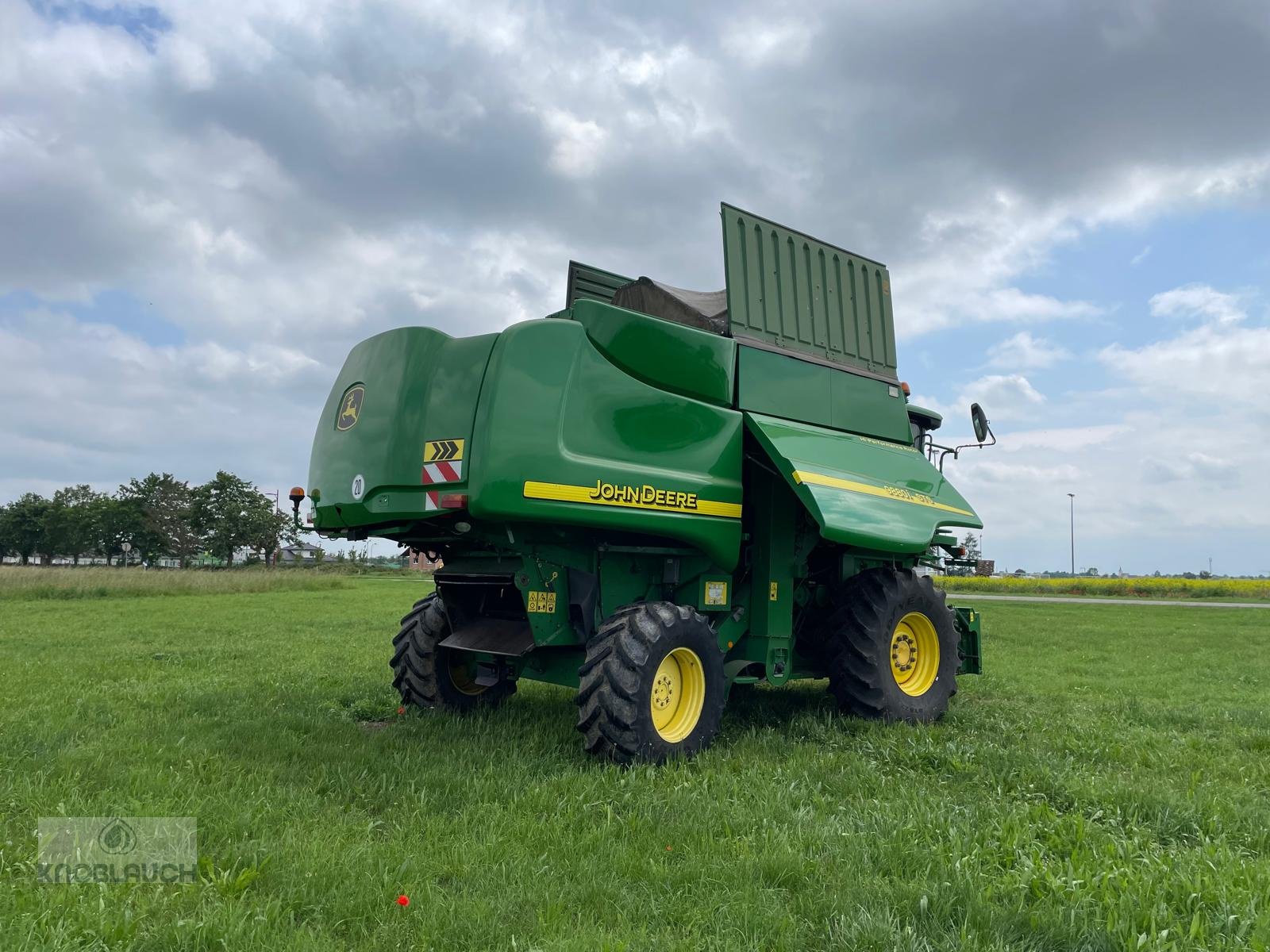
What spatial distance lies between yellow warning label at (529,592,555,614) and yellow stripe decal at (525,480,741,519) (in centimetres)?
80

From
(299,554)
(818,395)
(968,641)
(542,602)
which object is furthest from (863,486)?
(299,554)

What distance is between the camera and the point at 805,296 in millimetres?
7465

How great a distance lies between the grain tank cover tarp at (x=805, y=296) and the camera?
6.91m

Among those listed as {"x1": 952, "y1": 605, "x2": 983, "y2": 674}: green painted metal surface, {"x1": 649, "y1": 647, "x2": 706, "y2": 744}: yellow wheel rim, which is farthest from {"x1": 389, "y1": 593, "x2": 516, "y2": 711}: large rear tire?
{"x1": 952, "y1": 605, "x2": 983, "y2": 674}: green painted metal surface

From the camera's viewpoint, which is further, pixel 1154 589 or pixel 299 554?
pixel 299 554

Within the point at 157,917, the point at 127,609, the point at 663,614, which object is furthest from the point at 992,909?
the point at 127,609

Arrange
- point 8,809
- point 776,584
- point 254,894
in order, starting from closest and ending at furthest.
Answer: point 254,894 < point 8,809 < point 776,584

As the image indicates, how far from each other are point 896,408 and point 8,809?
727cm

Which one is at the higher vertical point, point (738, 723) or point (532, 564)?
point (532, 564)

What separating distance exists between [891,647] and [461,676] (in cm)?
373

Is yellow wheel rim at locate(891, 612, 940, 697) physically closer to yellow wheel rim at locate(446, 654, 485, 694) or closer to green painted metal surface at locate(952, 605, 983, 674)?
green painted metal surface at locate(952, 605, 983, 674)

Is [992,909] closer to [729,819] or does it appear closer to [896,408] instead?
[729,819]

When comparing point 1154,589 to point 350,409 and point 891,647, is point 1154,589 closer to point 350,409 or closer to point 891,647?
→ point 891,647

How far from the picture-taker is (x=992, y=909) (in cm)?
326
